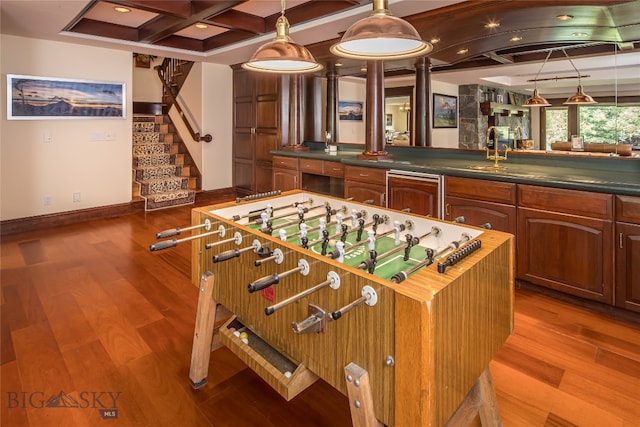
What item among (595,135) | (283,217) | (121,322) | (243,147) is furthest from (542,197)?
(243,147)

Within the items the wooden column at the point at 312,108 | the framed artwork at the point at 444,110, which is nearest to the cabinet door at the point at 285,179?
the wooden column at the point at 312,108

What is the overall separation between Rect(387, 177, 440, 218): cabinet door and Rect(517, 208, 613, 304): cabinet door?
2.40ft

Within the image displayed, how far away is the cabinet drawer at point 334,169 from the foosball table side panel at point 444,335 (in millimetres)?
3161

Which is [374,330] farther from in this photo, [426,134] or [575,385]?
[426,134]

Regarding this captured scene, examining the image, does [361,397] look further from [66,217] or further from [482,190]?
[66,217]

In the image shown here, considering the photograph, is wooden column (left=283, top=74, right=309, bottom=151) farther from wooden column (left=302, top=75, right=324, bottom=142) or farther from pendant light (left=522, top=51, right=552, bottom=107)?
pendant light (left=522, top=51, right=552, bottom=107)

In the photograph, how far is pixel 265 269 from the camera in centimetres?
148

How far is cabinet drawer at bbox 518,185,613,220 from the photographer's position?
241cm

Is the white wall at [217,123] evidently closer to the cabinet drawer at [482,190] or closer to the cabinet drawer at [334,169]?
the cabinet drawer at [334,169]

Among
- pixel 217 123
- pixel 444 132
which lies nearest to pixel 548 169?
pixel 444 132

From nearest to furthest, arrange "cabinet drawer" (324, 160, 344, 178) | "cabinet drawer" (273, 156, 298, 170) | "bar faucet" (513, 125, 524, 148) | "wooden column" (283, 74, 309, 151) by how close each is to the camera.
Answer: "bar faucet" (513, 125, 524, 148) < "cabinet drawer" (324, 160, 344, 178) < "cabinet drawer" (273, 156, 298, 170) < "wooden column" (283, 74, 309, 151)

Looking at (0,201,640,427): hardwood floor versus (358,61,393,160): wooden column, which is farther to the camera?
(358,61,393,160): wooden column

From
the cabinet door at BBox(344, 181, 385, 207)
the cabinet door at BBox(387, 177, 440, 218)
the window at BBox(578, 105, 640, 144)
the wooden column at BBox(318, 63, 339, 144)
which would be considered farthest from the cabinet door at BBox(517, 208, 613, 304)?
the wooden column at BBox(318, 63, 339, 144)

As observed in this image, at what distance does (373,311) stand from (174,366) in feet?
4.76
